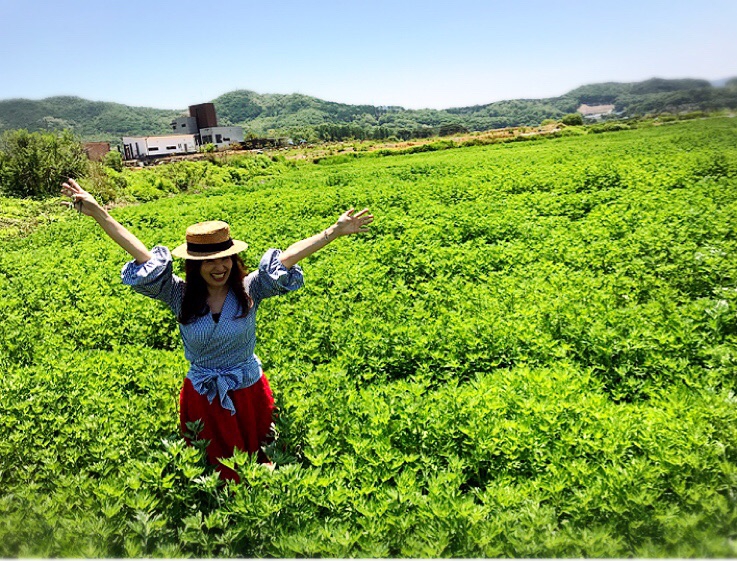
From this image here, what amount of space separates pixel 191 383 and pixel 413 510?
1993 millimetres

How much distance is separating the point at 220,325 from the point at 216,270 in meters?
0.42

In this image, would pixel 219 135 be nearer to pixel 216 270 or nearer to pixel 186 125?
pixel 186 125

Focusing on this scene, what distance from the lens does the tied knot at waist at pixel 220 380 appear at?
354 centimetres

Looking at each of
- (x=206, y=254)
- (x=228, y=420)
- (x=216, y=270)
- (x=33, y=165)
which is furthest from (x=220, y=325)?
(x=33, y=165)

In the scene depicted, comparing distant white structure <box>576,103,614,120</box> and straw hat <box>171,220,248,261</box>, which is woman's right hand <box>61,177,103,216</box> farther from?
distant white structure <box>576,103,614,120</box>

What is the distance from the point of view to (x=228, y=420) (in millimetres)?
3637

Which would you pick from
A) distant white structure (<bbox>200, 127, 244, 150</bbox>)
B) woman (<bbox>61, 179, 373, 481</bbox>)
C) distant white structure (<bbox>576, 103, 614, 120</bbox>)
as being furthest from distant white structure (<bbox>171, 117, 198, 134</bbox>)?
woman (<bbox>61, 179, 373, 481</bbox>)

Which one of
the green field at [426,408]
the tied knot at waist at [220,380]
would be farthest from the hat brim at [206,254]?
the green field at [426,408]

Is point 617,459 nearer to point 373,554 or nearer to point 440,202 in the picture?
point 373,554

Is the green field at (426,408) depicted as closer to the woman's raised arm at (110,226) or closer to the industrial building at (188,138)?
the woman's raised arm at (110,226)

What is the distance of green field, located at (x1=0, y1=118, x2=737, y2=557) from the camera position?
2.69 m

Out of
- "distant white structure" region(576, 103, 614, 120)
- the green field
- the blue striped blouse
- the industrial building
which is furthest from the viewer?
the industrial building

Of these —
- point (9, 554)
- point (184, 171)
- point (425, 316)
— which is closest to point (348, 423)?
point (9, 554)

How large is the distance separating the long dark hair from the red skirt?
62 centimetres
